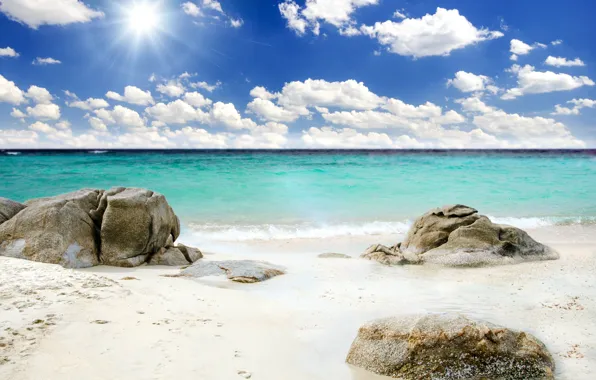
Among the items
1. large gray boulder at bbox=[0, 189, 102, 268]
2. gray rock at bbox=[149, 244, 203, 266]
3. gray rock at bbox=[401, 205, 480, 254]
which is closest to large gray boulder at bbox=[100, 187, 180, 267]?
gray rock at bbox=[149, 244, 203, 266]

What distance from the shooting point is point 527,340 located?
4.21 meters

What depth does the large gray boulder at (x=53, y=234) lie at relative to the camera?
24.8 ft

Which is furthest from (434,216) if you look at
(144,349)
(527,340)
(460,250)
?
(144,349)

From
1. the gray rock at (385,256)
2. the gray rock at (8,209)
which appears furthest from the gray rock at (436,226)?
the gray rock at (8,209)

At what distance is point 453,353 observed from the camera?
3.98m

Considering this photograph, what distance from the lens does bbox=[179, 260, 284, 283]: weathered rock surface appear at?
7.36m

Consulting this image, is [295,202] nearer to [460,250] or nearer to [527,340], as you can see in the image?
[460,250]

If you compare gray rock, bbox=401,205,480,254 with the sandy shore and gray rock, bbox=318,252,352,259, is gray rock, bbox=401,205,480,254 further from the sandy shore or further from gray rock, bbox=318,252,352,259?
gray rock, bbox=318,252,352,259

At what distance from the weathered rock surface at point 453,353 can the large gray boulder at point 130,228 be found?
18.4 ft

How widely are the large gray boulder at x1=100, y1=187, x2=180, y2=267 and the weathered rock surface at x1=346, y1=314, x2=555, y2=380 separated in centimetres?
562

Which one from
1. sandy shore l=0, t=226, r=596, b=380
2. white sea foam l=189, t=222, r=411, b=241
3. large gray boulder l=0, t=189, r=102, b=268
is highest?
large gray boulder l=0, t=189, r=102, b=268

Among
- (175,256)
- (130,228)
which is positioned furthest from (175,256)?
(130,228)

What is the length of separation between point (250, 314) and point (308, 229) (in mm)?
7854

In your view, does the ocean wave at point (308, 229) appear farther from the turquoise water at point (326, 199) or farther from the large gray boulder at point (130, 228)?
the large gray boulder at point (130, 228)
